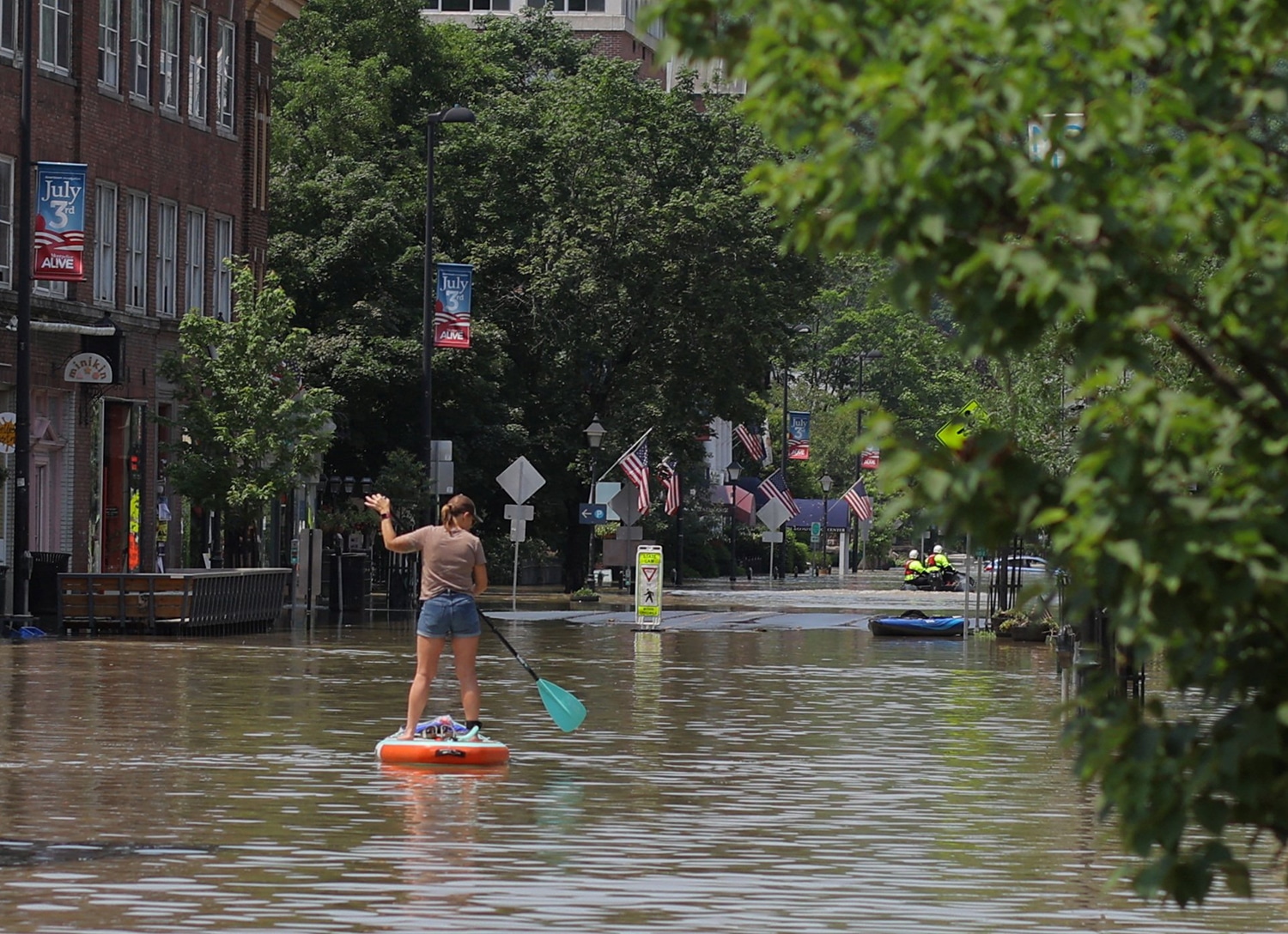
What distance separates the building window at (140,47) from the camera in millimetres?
48812

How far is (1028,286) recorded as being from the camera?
207 inches

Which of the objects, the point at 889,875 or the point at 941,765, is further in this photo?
the point at 941,765

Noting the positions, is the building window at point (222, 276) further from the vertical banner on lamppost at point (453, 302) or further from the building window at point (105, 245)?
the building window at point (105, 245)

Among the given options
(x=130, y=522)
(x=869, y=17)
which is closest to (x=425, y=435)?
(x=130, y=522)

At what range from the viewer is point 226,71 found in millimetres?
53844

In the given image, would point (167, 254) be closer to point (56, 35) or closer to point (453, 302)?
point (56, 35)

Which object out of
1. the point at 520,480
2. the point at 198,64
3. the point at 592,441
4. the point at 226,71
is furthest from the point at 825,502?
the point at 520,480

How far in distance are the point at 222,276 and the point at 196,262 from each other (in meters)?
1.45

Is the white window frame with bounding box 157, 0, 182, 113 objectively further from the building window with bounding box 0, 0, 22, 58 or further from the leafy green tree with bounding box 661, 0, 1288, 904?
the leafy green tree with bounding box 661, 0, 1288, 904

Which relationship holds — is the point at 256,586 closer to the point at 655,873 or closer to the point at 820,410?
the point at 655,873

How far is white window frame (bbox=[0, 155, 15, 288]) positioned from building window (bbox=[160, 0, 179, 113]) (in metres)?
6.75

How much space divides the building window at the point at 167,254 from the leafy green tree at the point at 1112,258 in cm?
4556

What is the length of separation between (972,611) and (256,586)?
18.5 metres

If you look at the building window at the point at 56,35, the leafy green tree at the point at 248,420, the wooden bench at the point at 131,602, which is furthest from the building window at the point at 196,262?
the wooden bench at the point at 131,602
